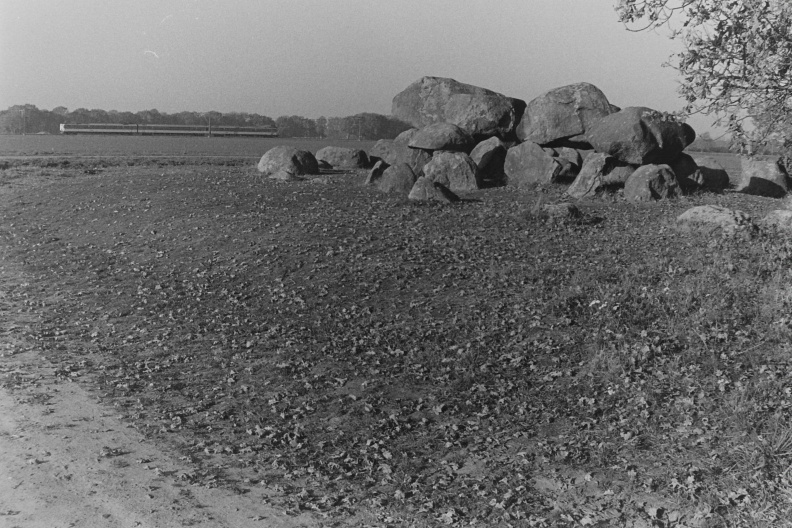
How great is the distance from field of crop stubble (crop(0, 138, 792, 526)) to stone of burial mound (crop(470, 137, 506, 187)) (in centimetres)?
568

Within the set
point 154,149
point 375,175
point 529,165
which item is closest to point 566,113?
point 529,165

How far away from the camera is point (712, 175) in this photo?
23.5 m

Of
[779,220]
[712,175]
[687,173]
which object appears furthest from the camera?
[712,175]

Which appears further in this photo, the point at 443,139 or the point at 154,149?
the point at 154,149

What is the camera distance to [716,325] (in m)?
10.0

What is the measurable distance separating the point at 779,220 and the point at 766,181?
10.0 metres

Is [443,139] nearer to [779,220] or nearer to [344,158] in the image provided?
[344,158]

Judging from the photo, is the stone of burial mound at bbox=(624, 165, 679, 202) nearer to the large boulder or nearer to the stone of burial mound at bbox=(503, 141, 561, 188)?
the stone of burial mound at bbox=(503, 141, 561, 188)

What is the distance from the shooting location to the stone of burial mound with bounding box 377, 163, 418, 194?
2142 cm

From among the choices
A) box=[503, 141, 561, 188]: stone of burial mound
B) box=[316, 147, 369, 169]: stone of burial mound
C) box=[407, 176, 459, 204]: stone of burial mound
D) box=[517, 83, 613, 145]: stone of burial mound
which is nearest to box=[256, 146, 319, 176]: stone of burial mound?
box=[316, 147, 369, 169]: stone of burial mound

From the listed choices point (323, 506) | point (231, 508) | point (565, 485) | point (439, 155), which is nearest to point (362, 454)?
point (323, 506)

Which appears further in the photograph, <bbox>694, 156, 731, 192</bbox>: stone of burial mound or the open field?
the open field

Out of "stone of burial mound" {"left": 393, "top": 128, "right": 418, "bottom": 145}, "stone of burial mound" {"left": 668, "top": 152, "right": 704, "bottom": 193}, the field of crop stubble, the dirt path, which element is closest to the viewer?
the dirt path

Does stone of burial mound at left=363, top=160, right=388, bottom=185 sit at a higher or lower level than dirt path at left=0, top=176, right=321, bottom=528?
higher
